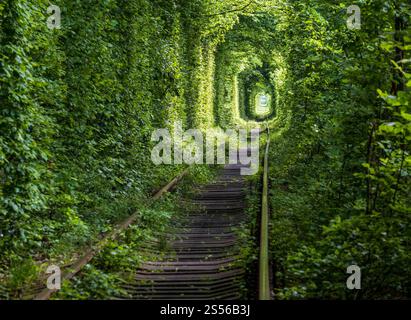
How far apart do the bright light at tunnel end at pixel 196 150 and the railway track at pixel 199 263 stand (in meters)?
4.28

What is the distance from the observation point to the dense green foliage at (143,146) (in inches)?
258

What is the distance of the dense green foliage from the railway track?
0.47 meters

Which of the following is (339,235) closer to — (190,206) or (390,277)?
(390,277)

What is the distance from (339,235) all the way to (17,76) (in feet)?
15.1

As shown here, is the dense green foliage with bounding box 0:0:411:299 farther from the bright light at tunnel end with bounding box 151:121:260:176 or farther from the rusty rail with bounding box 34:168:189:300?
the bright light at tunnel end with bounding box 151:121:260:176

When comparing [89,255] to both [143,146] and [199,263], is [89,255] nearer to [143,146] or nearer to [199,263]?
[199,263]

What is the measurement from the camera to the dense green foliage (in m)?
6.56

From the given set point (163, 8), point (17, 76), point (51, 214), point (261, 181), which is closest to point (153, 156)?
point (261, 181)

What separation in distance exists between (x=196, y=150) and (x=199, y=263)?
44.9 ft

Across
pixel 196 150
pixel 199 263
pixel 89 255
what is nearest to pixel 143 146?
pixel 196 150

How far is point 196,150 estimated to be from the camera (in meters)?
21.9

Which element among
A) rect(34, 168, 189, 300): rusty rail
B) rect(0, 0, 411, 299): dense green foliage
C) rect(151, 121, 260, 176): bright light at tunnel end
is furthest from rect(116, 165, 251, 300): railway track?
rect(151, 121, 260, 176): bright light at tunnel end

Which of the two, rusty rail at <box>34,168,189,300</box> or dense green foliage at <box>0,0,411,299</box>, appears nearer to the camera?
rusty rail at <box>34,168,189,300</box>

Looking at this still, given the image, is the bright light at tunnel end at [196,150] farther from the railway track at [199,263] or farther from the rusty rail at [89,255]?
the rusty rail at [89,255]
